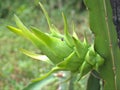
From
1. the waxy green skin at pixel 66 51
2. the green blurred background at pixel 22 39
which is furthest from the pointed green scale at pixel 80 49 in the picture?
the green blurred background at pixel 22 39

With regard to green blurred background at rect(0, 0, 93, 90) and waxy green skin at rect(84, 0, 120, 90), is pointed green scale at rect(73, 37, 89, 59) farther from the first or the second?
green blurred background at rect(0, 0, 93, 90)

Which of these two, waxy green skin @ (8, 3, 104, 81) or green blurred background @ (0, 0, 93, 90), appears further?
green blurred background @ (0, 0, 93, 90)

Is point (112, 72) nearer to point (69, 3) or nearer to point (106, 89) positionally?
point (106, 89)

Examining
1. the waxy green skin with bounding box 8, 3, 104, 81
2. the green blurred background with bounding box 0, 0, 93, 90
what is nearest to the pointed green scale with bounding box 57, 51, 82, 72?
the waxy green skin with bounding box 8, 3, 104, 81

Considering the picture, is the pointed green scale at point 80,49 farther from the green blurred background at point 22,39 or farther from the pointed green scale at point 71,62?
the green blurred background at point 22,39

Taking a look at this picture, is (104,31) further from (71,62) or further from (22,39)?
(22,39)

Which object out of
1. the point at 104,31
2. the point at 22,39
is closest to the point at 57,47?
the point at 104,31

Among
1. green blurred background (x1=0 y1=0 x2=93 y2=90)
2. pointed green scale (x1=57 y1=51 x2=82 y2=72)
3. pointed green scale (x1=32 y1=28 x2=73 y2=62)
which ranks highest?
pointed green scale (x1=32 y1=28 x2=73 y2=62)
